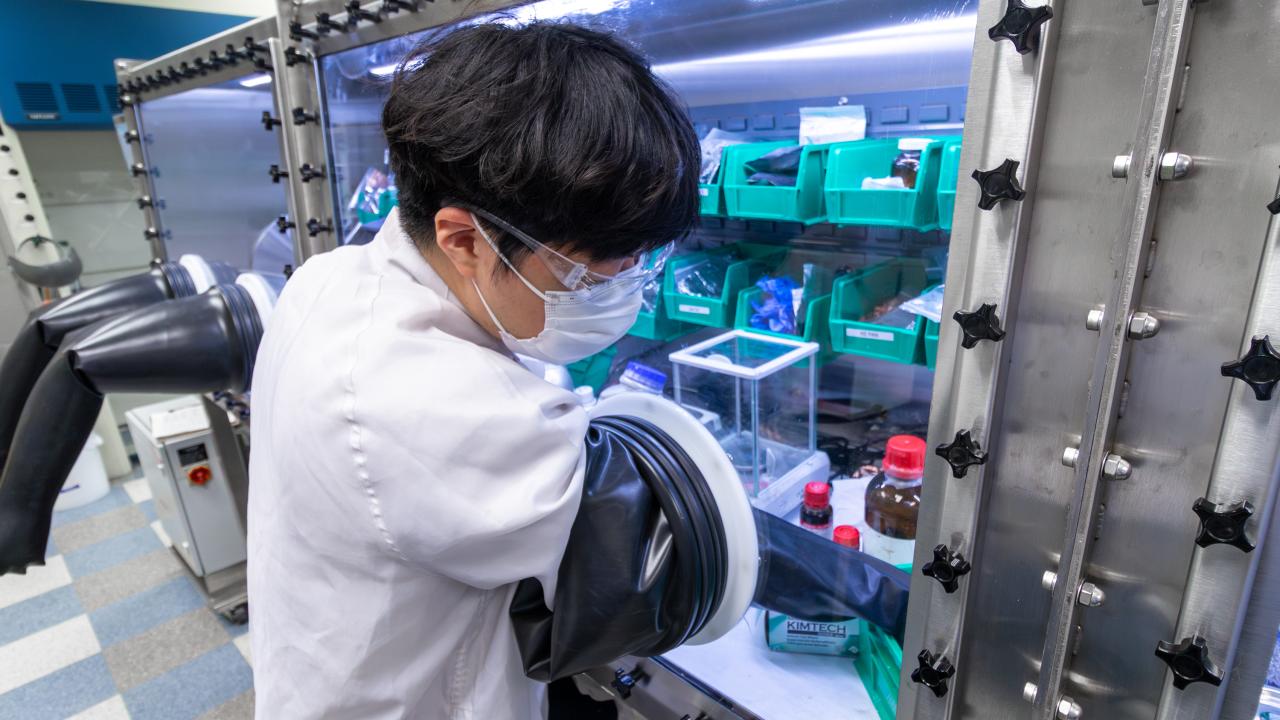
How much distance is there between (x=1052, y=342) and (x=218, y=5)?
4171 mm

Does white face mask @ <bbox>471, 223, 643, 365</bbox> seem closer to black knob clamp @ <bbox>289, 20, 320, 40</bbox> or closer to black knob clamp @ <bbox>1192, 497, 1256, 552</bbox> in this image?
black knob clamp @ <bbox>1192, 497, 1256, 552</bbox>

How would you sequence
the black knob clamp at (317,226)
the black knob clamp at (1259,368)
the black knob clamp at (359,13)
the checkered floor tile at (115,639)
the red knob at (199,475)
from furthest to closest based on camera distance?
the red knob at (199,475) → the checkered floor tile at (115,639) → the black knob clamp at (317,226) → the black knob clamp at (359,13) → the black knob clamp at (1259,368)

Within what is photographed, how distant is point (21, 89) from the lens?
9.25 feet

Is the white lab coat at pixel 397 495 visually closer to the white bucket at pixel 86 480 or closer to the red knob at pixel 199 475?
the red knob at pixel 199 475

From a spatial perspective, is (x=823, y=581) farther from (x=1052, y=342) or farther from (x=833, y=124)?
(x=833, y=124)

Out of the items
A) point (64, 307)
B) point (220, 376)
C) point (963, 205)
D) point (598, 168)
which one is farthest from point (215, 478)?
point (963, 205)

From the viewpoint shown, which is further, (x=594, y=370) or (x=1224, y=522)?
(x=594, y=370)

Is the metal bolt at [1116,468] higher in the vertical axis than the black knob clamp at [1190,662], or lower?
higher

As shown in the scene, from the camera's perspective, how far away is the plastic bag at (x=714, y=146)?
1277mm

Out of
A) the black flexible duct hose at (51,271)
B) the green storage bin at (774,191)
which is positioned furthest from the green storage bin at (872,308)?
the black flexible duct hose at (51,271)

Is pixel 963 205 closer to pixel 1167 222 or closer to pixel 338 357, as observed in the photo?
pixel 1167 222

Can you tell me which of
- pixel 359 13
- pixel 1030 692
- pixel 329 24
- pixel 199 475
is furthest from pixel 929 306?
pixel 199 475

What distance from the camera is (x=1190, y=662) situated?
0.61m

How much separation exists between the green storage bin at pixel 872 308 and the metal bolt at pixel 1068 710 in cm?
48
